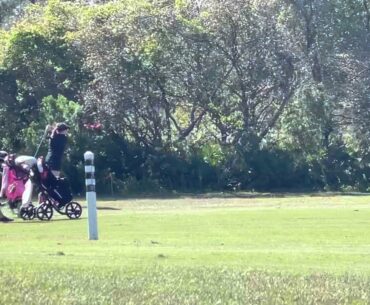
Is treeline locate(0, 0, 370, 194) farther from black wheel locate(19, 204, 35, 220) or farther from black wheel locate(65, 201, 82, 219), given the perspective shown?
black wheel locate(19, 204, 35, 220)

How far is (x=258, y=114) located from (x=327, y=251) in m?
30.5

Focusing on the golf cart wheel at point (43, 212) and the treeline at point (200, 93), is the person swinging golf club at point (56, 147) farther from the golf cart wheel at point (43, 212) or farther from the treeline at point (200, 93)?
the treeline at point (200, 93)

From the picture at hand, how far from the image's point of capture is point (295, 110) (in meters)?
43.0

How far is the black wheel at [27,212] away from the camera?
79.3 ft

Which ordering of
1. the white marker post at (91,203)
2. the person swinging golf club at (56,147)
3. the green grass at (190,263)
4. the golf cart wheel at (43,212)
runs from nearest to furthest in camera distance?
1. the green grass at (190,263)
2. the white marker post at (91,203)
3. the golf cart wheel at (43,212)
4. the person swinging golf club at (56,147)

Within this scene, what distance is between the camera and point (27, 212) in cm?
2423

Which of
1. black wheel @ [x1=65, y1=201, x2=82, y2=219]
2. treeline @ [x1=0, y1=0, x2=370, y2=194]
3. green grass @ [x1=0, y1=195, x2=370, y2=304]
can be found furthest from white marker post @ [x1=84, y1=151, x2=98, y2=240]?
treeline @ [x1=0, y1=0, x2=370, y2=194]

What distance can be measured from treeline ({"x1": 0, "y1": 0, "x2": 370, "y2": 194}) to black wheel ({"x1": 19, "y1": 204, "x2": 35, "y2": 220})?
1644 cm

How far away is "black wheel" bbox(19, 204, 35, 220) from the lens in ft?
79.3

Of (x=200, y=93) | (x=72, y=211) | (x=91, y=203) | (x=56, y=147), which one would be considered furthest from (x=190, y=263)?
(x=200, y=93)

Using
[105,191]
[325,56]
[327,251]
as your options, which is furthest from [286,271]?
[325,56]

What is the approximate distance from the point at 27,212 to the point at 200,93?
19.6 meters

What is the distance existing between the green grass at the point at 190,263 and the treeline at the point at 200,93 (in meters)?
21.0

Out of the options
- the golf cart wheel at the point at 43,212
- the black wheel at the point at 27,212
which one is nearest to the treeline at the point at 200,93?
the black wheel at the point at 27,212
